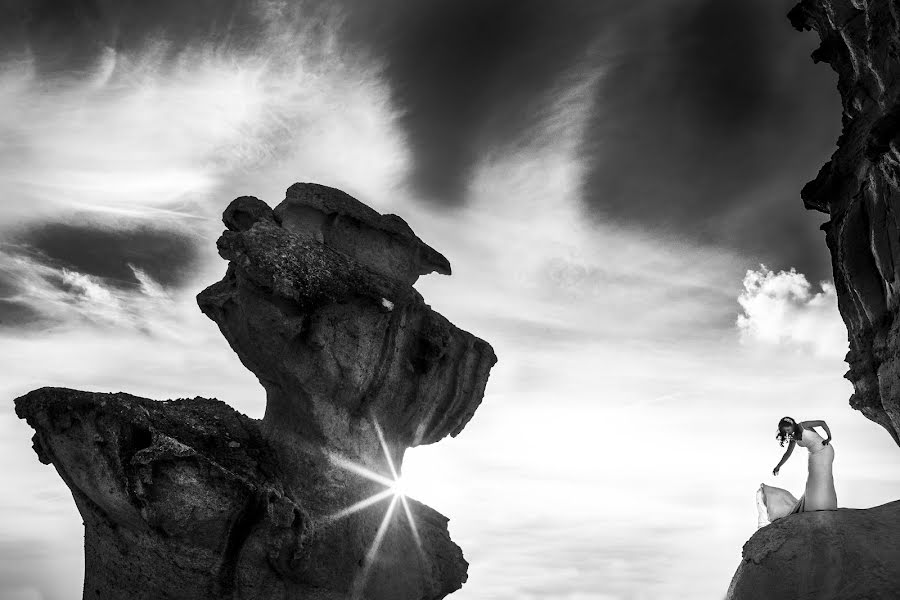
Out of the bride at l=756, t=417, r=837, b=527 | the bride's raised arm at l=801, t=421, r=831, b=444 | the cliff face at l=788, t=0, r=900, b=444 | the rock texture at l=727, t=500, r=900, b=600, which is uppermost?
the cliff face at l=788, t=0, r=900, b=444

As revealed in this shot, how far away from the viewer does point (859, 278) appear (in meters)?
15.0

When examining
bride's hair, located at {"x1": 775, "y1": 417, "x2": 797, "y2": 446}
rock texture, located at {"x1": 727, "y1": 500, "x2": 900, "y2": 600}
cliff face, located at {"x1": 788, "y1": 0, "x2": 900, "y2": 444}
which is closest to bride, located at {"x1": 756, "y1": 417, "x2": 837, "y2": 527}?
bride's hair, located at {"x1": 775, "y1": 417, "x2": 797, "y2": 446}

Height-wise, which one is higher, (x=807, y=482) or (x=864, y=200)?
(x=864, y=200)

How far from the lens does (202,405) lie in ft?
68.7

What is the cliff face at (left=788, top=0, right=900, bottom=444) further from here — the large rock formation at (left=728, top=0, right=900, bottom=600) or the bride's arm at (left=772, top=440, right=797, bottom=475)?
the bride's arm at (left=772, top=440, right=797, bottom=475)

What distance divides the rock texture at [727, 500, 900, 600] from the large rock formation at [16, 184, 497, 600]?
1097cm

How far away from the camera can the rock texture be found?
34.7 feet

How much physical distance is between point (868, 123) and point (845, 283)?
11.0 feet

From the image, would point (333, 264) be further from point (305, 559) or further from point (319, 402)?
point (305, 559)

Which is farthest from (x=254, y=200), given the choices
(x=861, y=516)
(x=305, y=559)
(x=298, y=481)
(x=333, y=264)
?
(x=861, y=516)

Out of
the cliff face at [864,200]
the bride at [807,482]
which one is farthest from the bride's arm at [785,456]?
the cliff face at [864,200]

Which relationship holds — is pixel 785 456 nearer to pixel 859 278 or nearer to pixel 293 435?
pixel 859 278

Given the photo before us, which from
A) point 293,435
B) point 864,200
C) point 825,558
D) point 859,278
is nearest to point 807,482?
point 825,558

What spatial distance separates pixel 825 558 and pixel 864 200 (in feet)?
24.1
